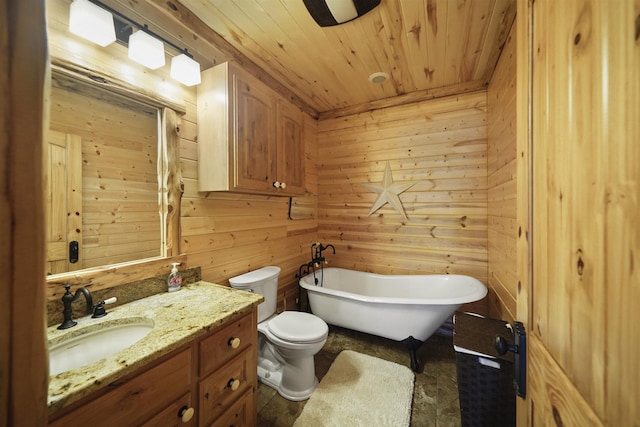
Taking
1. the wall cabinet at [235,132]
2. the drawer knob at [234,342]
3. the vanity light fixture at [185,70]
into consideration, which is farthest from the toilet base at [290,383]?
the vanity light fixture at [185,70]

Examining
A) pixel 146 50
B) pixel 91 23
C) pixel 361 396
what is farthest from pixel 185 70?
pixel 361 396

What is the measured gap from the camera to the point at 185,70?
1479 millimetres

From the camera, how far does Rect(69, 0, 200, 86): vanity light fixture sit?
1.08 m

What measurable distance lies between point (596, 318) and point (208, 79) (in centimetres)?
203

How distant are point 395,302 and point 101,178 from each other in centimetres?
207

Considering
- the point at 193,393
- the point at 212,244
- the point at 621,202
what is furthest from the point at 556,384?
the point at 212,244

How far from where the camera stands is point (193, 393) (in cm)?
98

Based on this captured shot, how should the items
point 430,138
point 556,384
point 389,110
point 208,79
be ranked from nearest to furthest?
1. point 556,384
2. point 208,79
3. point 430,138
4. point 389,110

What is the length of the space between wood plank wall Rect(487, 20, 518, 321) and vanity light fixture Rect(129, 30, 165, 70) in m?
2.15

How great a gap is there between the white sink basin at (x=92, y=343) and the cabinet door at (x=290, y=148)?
1.31m

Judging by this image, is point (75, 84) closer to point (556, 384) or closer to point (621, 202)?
point (621, 202)

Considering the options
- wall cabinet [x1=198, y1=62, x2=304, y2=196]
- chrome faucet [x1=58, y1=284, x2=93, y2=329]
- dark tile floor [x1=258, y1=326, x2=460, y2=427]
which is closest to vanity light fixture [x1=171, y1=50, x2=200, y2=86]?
wall cabinet [x1=198, y1=62, x2=304, y2=196]

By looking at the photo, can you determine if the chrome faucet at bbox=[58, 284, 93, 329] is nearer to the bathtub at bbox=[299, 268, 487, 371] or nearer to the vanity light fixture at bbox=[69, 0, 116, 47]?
the vanity light fixture at bbox=[69, 0, 116, 47]

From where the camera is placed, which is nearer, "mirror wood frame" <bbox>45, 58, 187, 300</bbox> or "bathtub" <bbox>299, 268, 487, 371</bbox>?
"mirror wood frame" <bbox>45, 58, 187, 300</bbox>
